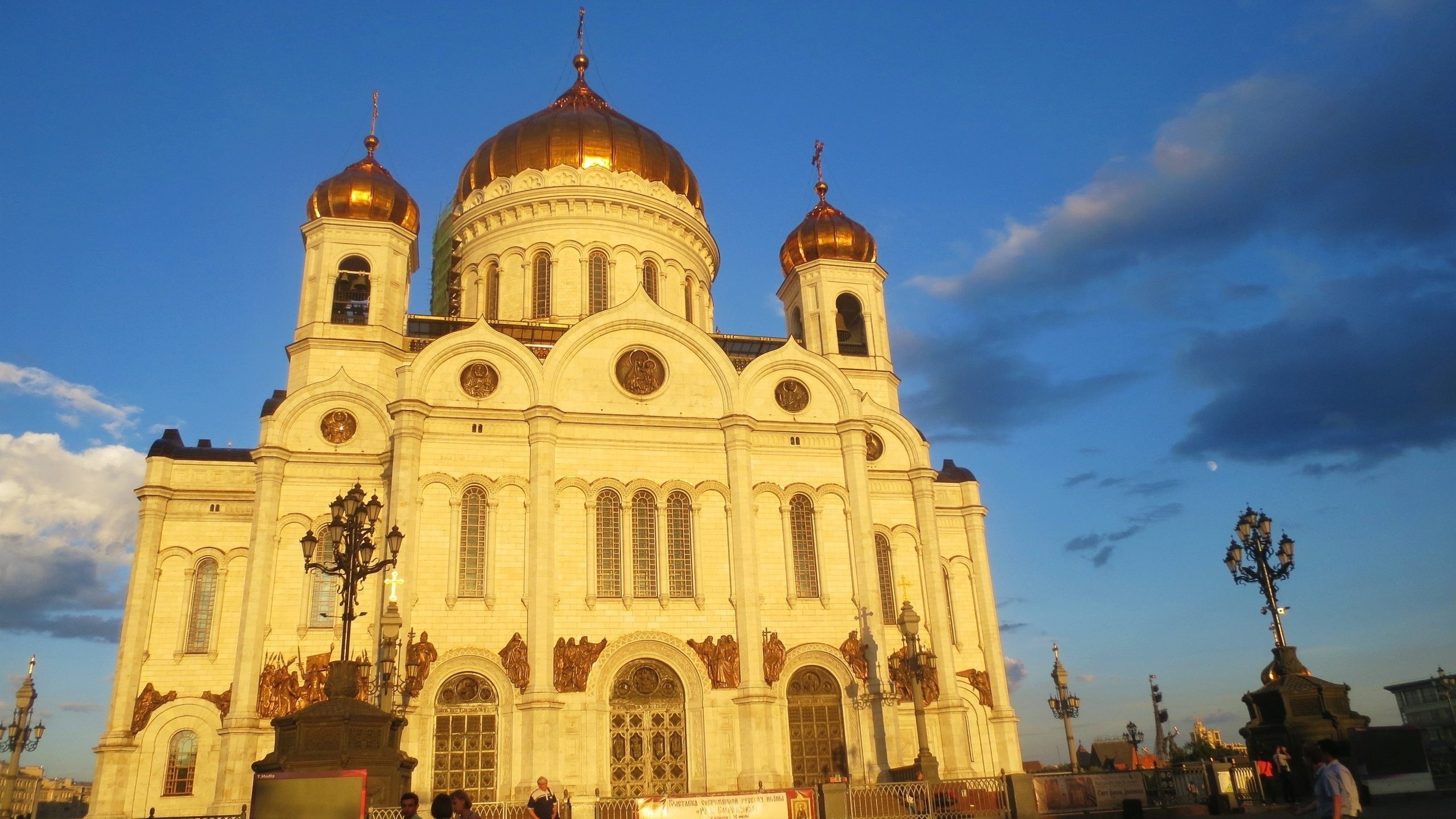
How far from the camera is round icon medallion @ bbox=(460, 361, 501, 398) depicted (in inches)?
998

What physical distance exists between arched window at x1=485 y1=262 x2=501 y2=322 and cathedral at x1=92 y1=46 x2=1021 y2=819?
7.11ft

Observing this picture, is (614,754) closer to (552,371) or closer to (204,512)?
(552,371)

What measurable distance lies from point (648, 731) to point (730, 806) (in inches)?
357

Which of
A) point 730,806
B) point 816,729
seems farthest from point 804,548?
point 730,806

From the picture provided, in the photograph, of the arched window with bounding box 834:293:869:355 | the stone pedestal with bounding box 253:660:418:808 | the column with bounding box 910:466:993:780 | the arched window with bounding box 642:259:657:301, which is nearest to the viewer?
the stone pedestal with bounding box 253:660:418:808

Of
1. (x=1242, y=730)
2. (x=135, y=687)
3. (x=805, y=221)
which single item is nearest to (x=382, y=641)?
(x=135, y=687)

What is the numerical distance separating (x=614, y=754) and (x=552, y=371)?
9479 mm

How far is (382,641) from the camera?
20.2 metres

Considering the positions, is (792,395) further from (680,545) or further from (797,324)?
(797,324)

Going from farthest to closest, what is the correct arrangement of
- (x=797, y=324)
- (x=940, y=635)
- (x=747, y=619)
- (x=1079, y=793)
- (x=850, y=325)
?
1. (x=797, y=324)
2. (x=850, y=325)
3. (x=940, y=635)
4. (x=747, y=619)
5. (x=1079, y=793)

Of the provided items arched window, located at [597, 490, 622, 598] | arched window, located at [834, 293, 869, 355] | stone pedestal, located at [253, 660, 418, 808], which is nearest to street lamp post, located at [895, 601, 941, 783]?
arched window, located at [597, 490, 622, 598]

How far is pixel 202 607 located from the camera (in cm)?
2458

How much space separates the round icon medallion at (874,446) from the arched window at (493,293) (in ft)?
40.0

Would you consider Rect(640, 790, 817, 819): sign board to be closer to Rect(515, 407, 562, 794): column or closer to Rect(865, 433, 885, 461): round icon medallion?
Rect(515, 407, 562, 794): column
